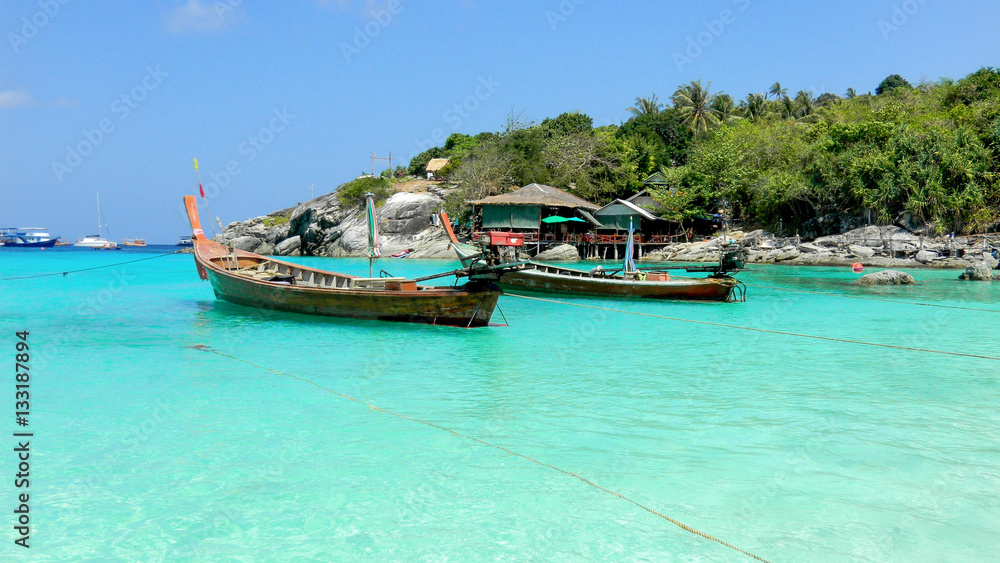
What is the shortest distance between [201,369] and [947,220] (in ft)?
107

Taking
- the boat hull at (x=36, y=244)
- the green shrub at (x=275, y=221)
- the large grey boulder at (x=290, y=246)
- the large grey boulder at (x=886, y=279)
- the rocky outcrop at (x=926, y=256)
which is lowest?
the large grey boulder at (x=886, y=279)

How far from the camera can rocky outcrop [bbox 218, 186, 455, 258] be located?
4553cm

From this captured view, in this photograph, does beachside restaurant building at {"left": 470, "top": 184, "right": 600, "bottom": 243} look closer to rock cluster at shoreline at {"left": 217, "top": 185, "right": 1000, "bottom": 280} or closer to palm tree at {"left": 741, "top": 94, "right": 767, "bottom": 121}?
rock cluster at shoreline at {"left": 217, "top": 185, "right": 1000, "bottom": 280}

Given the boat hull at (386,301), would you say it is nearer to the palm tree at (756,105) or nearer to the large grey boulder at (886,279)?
the large grey boulder at (886,279)

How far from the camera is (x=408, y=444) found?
624 centimetres

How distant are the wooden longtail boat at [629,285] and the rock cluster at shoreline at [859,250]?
39.9 feet

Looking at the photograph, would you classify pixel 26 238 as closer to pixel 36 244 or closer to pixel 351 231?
pixel 36 244

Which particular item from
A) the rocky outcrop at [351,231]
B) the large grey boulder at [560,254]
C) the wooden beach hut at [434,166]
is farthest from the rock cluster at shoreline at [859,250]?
the wooden beach hut at [434,166]

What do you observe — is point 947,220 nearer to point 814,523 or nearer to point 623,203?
point 623,203

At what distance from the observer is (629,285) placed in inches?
711

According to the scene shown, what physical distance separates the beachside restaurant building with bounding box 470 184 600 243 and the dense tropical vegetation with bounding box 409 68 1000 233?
3.49 meters

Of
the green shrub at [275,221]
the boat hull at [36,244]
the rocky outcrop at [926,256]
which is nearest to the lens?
the rocky outcrop at [926,256]

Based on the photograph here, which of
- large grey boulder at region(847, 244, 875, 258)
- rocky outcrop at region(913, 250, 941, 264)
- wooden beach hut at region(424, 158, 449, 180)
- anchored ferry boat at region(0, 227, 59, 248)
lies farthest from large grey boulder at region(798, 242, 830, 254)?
anchored ferry boat at region(0, 227, 59, 248)

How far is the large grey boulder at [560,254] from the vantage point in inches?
1495
